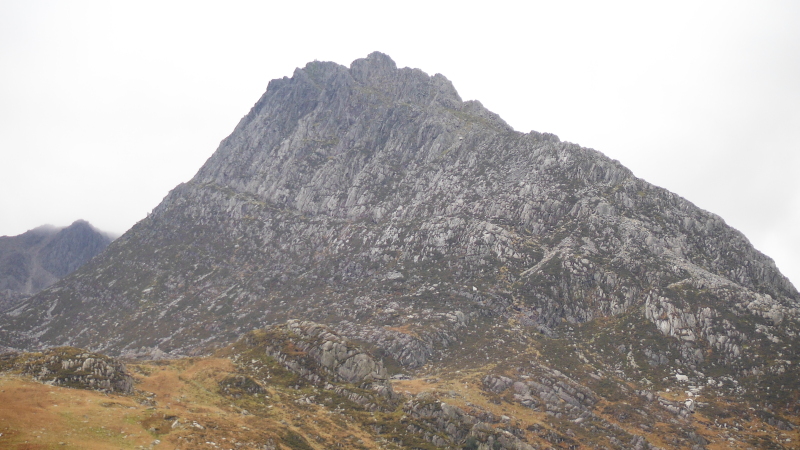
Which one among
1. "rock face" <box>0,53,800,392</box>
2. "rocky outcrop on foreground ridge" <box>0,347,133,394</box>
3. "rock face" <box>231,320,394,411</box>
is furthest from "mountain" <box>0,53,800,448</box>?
"rocky outcrop on foreground ridge" <box>0,347,133,394</box>

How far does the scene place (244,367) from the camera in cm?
7288

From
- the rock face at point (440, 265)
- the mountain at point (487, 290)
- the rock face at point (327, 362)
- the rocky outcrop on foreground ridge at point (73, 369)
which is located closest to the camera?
the rocky outcrop on foreground ridge at point (73, 369)

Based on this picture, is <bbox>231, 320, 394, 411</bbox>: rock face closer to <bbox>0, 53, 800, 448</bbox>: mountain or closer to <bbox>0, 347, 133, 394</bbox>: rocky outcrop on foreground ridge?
<bbox>0, 53, 800, 448</bbox>: mountain

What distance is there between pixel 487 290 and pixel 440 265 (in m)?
19.7

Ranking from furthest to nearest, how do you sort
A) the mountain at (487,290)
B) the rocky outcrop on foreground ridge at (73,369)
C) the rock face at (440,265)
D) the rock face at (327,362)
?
the rock face at (440,265), the mountain at (487,290), the rock face at (327,362), the rocky outcrop on foreground ridge at (73,369)

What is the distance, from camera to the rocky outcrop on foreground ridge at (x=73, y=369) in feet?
172

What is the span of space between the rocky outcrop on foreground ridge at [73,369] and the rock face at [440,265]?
35.0m

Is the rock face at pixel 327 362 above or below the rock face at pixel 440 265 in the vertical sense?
below

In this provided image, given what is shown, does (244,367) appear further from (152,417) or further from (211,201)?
(211,201)

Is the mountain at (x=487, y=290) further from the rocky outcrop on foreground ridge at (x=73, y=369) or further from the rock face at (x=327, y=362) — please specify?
the rocky outcrop on foreground ridge at (x=73, y=369)

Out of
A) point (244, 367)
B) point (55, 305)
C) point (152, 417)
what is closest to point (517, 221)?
point (244, 367)

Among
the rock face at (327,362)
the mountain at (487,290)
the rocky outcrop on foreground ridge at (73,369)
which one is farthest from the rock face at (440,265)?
the rocky outcrop on foreground ridge at (73,369)

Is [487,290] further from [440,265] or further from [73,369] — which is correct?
[73,369]

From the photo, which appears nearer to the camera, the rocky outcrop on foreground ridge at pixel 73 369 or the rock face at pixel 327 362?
the rocky outcrop on foreground ridge at pixel 73 369
